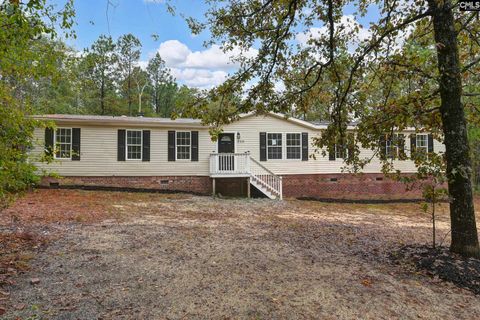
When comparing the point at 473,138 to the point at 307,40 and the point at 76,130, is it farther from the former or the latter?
the point at 76,130

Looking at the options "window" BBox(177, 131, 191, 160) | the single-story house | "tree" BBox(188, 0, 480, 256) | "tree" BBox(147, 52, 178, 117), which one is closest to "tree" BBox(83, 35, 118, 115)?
"tree" BBox(147, 52, 178, 117)

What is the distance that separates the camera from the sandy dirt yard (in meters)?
3.25

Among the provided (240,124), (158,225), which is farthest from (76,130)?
(158,225)

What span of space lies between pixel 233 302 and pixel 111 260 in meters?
2.20

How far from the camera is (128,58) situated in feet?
89.6

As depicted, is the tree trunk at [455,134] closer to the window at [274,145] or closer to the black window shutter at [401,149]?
the black window shutter at [401,149]

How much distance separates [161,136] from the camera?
13.7m

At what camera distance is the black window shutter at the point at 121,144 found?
→ 43.5 ft

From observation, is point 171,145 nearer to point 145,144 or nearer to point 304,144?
point 145,144

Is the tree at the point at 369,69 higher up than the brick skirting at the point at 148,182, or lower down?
higher up

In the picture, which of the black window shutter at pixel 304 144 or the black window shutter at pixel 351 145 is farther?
the black window shutter at pixel 304 144

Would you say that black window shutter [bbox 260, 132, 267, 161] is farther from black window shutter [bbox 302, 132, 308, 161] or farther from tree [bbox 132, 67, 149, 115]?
tree [bbox 132, 67, 149, 115]

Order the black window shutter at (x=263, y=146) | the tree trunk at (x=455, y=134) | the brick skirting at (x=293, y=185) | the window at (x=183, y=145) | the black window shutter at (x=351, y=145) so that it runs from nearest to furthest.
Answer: the tree trunk at (x=455, y=134), the black window shutter at (x=351, y=145), the brick skirting at (x=293, y=185), the window at (x=183, y=145), the black window shutter at (x=263, y=146)

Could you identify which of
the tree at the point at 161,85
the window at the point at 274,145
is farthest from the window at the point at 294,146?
the tree at the point at 161,85
